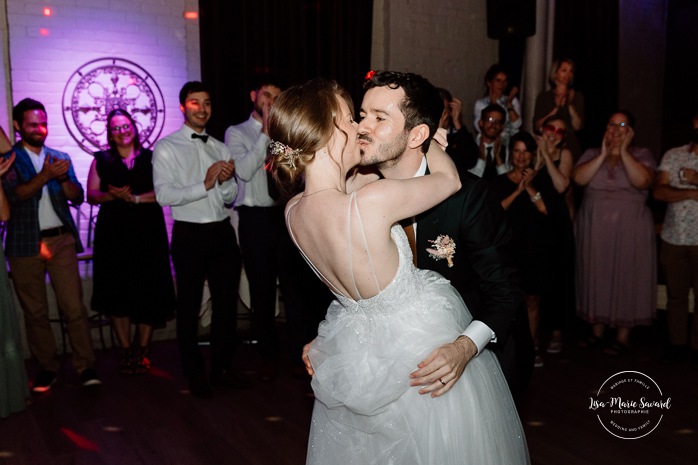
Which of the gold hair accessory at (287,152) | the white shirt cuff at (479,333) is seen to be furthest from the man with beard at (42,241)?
the white shirt cuff at (479,333)

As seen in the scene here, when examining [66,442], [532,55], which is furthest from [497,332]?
[532,55]

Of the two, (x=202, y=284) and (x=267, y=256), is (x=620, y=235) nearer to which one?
(x=267, y=256)

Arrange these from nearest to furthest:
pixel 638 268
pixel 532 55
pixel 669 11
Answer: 1. pixel 638 268
2. pixel 532 55
3. pixel 669 11

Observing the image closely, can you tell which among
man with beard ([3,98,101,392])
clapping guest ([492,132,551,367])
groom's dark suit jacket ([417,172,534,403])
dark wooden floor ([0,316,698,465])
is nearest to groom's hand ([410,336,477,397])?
groom's dark suit jacket ([417,172,534,403])

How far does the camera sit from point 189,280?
404cm

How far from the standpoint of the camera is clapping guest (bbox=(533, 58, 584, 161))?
557 cm

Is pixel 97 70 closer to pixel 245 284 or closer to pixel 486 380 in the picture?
pixel 245 284

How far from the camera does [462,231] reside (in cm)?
201

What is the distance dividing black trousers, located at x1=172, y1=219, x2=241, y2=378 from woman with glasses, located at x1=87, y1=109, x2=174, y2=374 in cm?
53

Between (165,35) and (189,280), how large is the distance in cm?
230

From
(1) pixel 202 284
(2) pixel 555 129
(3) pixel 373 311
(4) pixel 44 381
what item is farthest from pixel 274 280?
(3) pixel 373 311

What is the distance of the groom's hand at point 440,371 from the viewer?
1.70 metres

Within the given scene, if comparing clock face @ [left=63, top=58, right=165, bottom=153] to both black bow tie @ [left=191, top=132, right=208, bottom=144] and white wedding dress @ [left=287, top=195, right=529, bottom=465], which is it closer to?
black bow tie @ [left=191, top=132, right=208, bottom=144]

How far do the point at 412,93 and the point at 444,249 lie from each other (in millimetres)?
462
